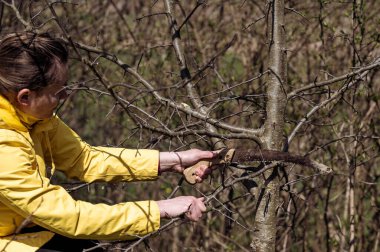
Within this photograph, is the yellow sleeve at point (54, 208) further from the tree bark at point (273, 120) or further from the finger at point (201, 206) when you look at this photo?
the tree bark at point (273, 120)

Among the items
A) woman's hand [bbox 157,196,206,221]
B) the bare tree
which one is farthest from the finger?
the bare tree

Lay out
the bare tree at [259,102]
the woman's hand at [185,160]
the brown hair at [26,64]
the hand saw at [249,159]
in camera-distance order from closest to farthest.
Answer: the brown hair at [26,64] → the hand saw at [249,159] → the woman's hand at [185,160] → the bare tree at [259,102]

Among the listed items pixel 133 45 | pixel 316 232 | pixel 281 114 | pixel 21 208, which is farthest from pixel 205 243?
pixel 21 208

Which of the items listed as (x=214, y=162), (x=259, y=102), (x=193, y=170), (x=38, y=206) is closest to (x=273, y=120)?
(x=214, y=162)

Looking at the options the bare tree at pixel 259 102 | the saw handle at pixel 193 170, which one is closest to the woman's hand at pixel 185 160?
the saw handle at pixel 193 170

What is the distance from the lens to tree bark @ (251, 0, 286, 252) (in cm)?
328

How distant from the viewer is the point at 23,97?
2969 millimetres

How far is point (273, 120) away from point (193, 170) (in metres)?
0.44

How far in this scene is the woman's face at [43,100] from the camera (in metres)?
2.98

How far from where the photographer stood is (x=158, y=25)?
6.45 m

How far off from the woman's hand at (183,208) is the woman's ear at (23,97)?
68cm

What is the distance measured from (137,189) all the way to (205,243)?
42.6 inches

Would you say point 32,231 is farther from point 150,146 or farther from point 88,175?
point 150,146

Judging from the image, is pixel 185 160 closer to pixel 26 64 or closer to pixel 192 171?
pixel 192 171
